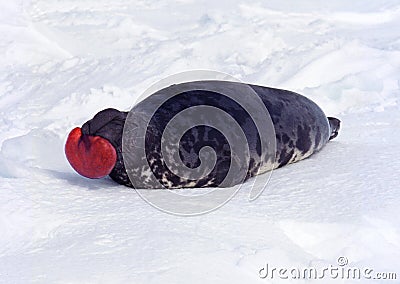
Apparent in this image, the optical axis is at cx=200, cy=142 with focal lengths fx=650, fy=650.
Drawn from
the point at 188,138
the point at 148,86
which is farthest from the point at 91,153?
the point at 148,86

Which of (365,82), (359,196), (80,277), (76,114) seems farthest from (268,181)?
(365,82)

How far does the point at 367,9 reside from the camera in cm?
815

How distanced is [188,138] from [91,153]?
44 cm

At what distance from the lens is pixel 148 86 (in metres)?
5.16

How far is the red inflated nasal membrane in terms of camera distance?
8.02 ft

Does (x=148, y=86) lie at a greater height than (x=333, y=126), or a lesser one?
greater

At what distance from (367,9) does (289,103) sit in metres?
5.47

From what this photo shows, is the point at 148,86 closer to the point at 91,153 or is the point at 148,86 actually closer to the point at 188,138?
the point at 188,138

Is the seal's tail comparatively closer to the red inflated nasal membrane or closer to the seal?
the seal

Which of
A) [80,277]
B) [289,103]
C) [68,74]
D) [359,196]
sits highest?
[68,74]

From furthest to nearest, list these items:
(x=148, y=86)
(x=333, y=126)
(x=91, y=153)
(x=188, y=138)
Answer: (x=148, y=86)
(x=333, y=126)
(x=188, y=138)
(x=91, y=153)

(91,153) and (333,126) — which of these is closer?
(91,153)

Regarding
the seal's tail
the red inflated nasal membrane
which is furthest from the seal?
the seal's tail

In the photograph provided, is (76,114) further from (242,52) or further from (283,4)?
(283,4)
